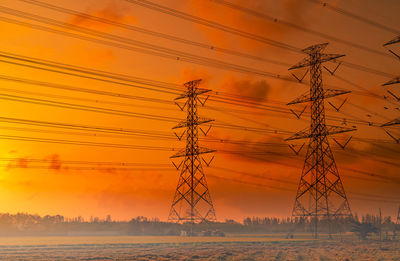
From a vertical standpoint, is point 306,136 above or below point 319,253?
above

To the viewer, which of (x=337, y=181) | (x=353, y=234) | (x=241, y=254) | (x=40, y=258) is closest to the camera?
(x=40, y=258)

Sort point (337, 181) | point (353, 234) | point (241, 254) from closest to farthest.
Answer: point (241, 254) < point (337, 181) < point (353, 234)

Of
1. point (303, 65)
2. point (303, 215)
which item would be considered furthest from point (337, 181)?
point (303, 65)

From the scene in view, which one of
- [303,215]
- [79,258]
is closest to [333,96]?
[303,215]

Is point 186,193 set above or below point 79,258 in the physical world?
above

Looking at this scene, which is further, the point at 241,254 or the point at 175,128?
the point at 175,128

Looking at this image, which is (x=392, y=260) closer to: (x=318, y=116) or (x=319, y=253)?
(x=319, y=253)

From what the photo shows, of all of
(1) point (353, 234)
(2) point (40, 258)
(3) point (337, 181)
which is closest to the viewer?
(2) point (40, 258)

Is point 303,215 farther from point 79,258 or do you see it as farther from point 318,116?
point 79,258

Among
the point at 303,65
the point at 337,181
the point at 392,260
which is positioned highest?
the point at 303,65
